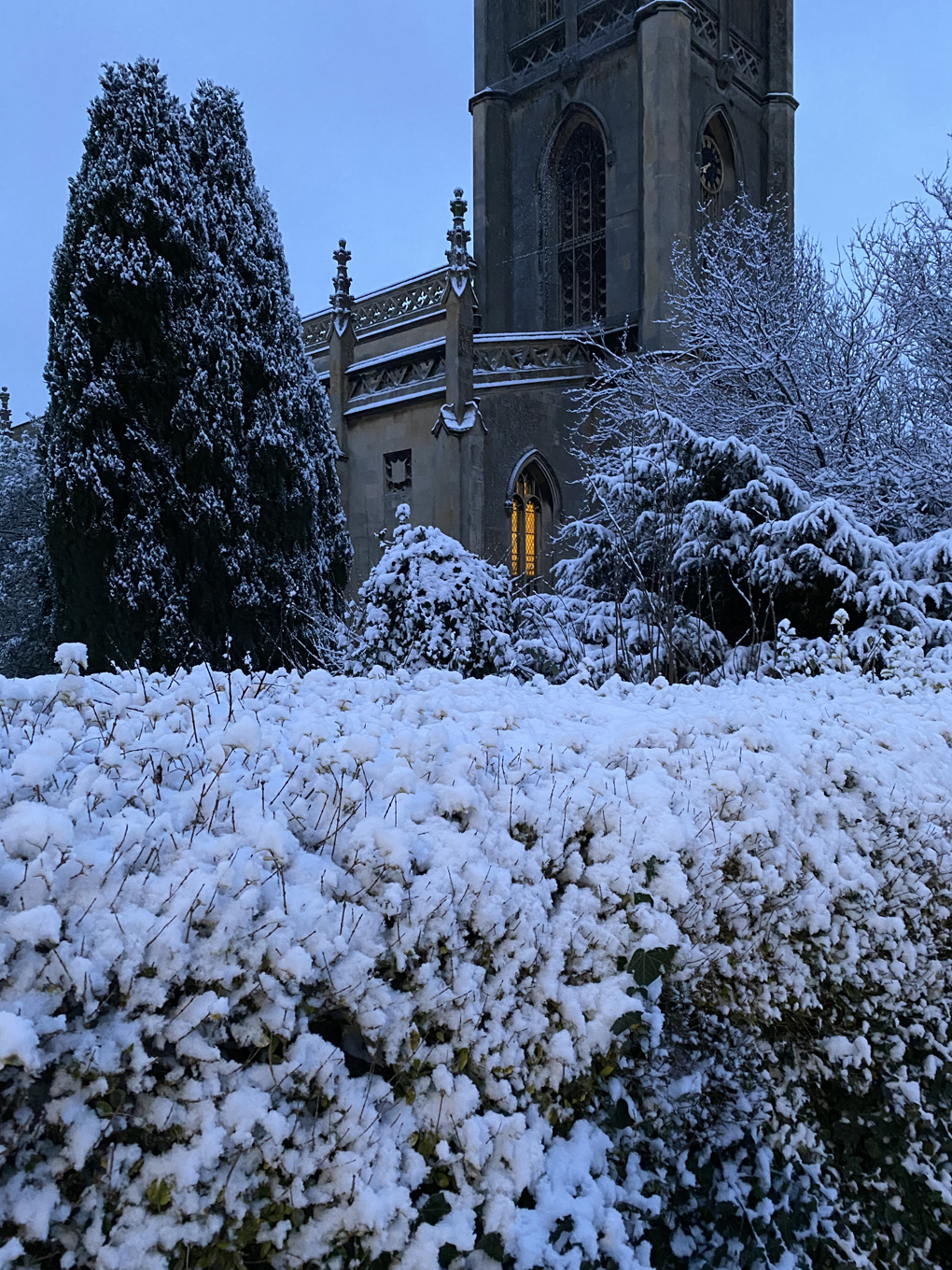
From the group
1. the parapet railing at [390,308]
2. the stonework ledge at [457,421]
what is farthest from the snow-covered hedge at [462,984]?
the parapet railing at [390,308]

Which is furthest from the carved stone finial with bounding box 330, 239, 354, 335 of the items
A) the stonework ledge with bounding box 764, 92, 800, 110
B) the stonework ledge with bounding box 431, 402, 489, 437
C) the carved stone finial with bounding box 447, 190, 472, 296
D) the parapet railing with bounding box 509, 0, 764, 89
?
the stonework ledge with bounding box 764, 92, 800, 110

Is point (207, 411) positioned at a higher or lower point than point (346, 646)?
higher

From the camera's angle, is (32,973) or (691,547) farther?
(691,547)

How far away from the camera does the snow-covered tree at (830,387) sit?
10.5 metres

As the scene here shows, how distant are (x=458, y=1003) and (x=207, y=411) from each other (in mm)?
7159

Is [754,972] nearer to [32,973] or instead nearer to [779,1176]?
[779,1176]

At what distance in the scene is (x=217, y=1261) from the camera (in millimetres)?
1696

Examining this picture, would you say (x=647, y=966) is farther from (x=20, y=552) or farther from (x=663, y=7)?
(x=663, y=7)

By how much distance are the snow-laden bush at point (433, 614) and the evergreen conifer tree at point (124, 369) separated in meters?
2.20

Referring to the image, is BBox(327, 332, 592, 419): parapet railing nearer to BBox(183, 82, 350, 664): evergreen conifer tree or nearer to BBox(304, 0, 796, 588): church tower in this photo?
BBox(304, 0, 796, 588): church tower

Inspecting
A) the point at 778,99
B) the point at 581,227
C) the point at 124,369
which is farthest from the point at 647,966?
the point at 778,99

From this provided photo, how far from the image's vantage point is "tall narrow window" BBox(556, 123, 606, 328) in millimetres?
20078

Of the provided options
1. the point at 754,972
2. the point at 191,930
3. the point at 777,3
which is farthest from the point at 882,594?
the point at 777,3

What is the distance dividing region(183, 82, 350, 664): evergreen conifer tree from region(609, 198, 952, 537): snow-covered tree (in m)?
4.60
